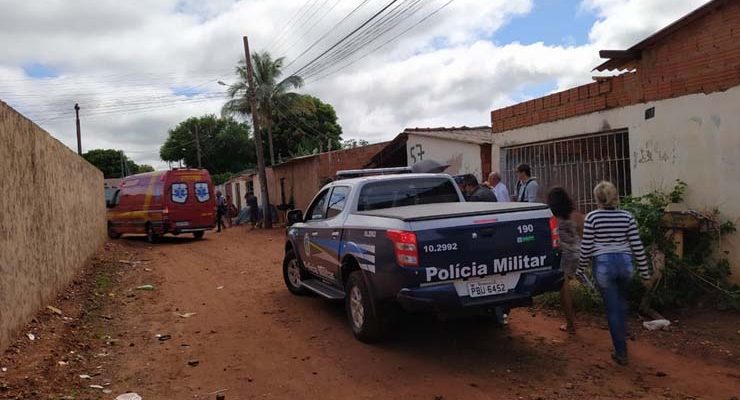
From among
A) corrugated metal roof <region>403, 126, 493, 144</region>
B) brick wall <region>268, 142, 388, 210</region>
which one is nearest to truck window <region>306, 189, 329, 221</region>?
corrugated metal roof <region>403, 126, 493, 144</region>

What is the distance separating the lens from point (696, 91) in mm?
7059

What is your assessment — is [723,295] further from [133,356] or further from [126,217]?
[126,217]

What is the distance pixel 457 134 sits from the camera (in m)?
14.9

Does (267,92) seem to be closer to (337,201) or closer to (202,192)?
(202,192)

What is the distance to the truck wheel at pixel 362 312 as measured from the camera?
18.1 ft

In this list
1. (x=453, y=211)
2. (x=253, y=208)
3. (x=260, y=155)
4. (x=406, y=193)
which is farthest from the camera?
(x=253, y=208)

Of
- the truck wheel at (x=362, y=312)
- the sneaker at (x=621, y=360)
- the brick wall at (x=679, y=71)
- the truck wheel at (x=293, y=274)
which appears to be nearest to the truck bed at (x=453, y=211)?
the truck wheel at (x=362, y=312)

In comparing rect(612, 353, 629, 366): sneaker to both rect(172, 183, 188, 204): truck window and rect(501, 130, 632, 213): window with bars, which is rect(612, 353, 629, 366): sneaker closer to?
rect(501, 130, 632, 213): window with bars

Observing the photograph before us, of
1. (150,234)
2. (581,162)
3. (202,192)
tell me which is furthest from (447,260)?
(150,234)

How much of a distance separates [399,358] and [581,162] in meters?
5.73

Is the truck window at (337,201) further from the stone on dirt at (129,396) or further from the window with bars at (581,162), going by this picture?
the window with bars at (581,162)

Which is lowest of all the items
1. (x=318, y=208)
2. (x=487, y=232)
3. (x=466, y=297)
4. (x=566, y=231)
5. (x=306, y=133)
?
(x=466, y=297)

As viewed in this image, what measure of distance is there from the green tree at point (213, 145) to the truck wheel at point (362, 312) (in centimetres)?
5391

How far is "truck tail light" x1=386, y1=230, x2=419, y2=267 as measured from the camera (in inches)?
190
